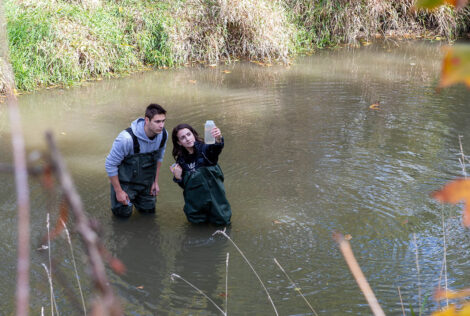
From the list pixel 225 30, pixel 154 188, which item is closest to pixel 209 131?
pixel 154 188

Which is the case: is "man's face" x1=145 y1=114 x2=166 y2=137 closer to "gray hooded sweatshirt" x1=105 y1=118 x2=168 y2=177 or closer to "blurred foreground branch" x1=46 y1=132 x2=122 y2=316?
"gray hooded sweatshirt" x1=105 y1=118 x2=168 y2=177

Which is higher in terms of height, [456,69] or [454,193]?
[456,69]

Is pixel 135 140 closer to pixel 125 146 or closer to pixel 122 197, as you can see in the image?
pixel 125 146

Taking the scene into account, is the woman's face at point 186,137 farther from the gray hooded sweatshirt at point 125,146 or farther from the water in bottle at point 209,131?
the gray hooded sweatshirt at point 125,146

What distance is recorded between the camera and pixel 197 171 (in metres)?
4.89

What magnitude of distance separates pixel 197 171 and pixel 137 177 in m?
0.64

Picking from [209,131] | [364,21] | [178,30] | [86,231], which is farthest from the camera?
[364,21]

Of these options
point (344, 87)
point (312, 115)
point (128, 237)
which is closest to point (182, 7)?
point (344, 87)

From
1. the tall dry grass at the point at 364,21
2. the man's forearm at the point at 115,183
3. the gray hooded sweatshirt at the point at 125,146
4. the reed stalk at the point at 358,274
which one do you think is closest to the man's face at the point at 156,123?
the gray hooded sweatshirt at the point at 125,146

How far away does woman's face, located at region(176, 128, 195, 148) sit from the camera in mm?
4797

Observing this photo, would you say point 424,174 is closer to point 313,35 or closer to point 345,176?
point 345,176

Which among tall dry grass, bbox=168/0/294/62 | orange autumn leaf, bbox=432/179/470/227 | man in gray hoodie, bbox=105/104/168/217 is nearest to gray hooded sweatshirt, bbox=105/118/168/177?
man in gray hoodie, bbox=105/104/168/217

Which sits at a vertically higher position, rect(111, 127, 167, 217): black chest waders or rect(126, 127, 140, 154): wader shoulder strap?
rect(126, 127, 140, 154): wader shoulder strap

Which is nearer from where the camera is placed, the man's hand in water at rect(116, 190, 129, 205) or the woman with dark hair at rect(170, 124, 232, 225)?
the woman with dark hair at rect(170, 124, 232, 225)
